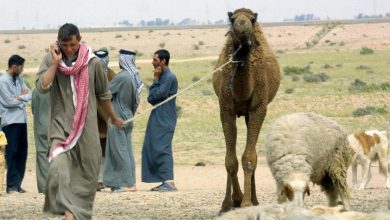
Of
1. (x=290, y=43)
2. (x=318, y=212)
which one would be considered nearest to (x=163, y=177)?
(x=318, y=212)

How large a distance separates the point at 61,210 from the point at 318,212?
4.06 metres

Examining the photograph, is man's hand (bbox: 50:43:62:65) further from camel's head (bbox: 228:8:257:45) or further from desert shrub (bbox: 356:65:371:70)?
desert shrub (bbox: 356:65:371:70)

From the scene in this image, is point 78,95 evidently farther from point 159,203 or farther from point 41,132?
point 41,132

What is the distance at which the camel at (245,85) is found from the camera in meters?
11.3

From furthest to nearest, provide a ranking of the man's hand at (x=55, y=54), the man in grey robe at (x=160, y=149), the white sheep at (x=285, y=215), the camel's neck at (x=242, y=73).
→ the man in grey robe at (x=160, y=149) → the camel's neck at (x=242, y=73) → the man's hand at (x=55, y=54) → the white sheep at (x=285, y=215)

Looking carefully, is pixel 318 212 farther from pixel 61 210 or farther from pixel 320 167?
pixel 320 167

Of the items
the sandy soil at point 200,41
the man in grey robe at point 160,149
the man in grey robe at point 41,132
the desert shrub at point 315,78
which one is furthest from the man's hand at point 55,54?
the sandy soil at point 200,41

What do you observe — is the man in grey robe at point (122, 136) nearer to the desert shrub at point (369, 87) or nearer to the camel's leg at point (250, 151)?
the camel's leg at point (250, 151)

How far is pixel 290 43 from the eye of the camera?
84.7m

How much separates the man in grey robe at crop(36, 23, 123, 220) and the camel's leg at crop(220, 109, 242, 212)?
8.80 feet

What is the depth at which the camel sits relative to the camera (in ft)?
37.0

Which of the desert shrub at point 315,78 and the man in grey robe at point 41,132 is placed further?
the desert shrub at point 315,78

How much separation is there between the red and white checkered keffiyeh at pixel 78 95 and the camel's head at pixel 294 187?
7.60 ft

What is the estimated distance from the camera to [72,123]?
361 inches
